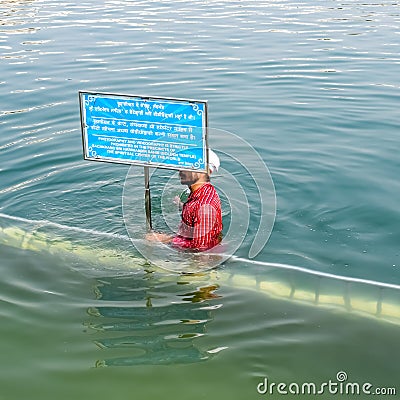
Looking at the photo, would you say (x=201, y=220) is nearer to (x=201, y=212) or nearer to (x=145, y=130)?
(x=201, y=212)

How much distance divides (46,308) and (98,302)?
442 mm

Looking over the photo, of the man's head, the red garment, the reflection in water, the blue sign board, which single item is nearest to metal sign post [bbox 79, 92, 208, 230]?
the blue sign board

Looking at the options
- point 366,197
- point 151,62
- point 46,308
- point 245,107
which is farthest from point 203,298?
point 151,62

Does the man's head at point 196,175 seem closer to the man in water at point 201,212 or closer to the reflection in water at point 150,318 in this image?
the man in water at point 201,212

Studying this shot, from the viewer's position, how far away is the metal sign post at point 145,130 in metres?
5.82

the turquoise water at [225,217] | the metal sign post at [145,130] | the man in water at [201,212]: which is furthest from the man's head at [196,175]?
the turquoise water at [225,217]

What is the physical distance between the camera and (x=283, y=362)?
206 inches

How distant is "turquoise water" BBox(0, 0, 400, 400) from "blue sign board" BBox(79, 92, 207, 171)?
1152 mm

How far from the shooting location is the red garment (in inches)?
250

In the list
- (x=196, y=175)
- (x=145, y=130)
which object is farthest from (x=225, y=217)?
(x=145, y=130)

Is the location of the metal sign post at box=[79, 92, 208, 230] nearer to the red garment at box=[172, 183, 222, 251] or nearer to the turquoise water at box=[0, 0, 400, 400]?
the red garment at box=[172, 183, 222, 251]

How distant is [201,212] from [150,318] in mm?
1071

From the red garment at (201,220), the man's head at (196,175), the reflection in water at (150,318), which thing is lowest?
the reflection in water at (150,318)

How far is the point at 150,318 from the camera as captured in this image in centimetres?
587
